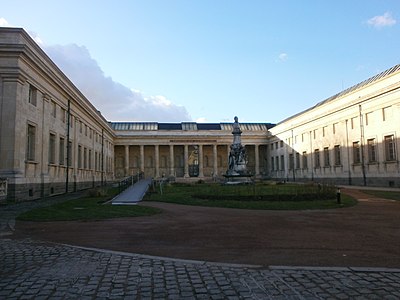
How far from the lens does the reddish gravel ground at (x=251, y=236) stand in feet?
25.2

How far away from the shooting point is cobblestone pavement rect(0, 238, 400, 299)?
5.16m

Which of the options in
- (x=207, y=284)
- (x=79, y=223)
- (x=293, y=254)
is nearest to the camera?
(x=207, y=284)

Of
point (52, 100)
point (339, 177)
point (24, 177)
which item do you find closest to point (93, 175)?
point (52, 100)

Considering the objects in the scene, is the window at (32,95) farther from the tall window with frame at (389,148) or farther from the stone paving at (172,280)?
the tall window with frame at (389,148)

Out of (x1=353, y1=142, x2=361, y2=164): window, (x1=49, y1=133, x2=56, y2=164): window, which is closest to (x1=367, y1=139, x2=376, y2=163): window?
(x1=353, y1=142, x2=361, y2=164): window

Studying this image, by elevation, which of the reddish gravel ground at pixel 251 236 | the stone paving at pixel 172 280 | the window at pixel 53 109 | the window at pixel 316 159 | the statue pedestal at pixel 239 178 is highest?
the window at pixel 53 109

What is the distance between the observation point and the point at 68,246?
899cm

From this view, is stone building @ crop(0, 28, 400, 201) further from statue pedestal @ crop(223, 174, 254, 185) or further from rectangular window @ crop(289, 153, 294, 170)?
statue pedestal @ crop(223, 174, 254, 185)

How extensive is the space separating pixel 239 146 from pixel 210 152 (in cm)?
4452

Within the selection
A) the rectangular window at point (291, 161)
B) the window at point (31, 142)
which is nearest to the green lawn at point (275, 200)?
the window at point (31, 142)

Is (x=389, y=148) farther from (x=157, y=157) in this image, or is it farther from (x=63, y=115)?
(x=157, y=157)

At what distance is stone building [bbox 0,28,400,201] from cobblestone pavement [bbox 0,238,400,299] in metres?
15.1

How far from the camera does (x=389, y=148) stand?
125ft

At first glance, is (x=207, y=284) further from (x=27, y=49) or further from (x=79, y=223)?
(x=27, y=49)
